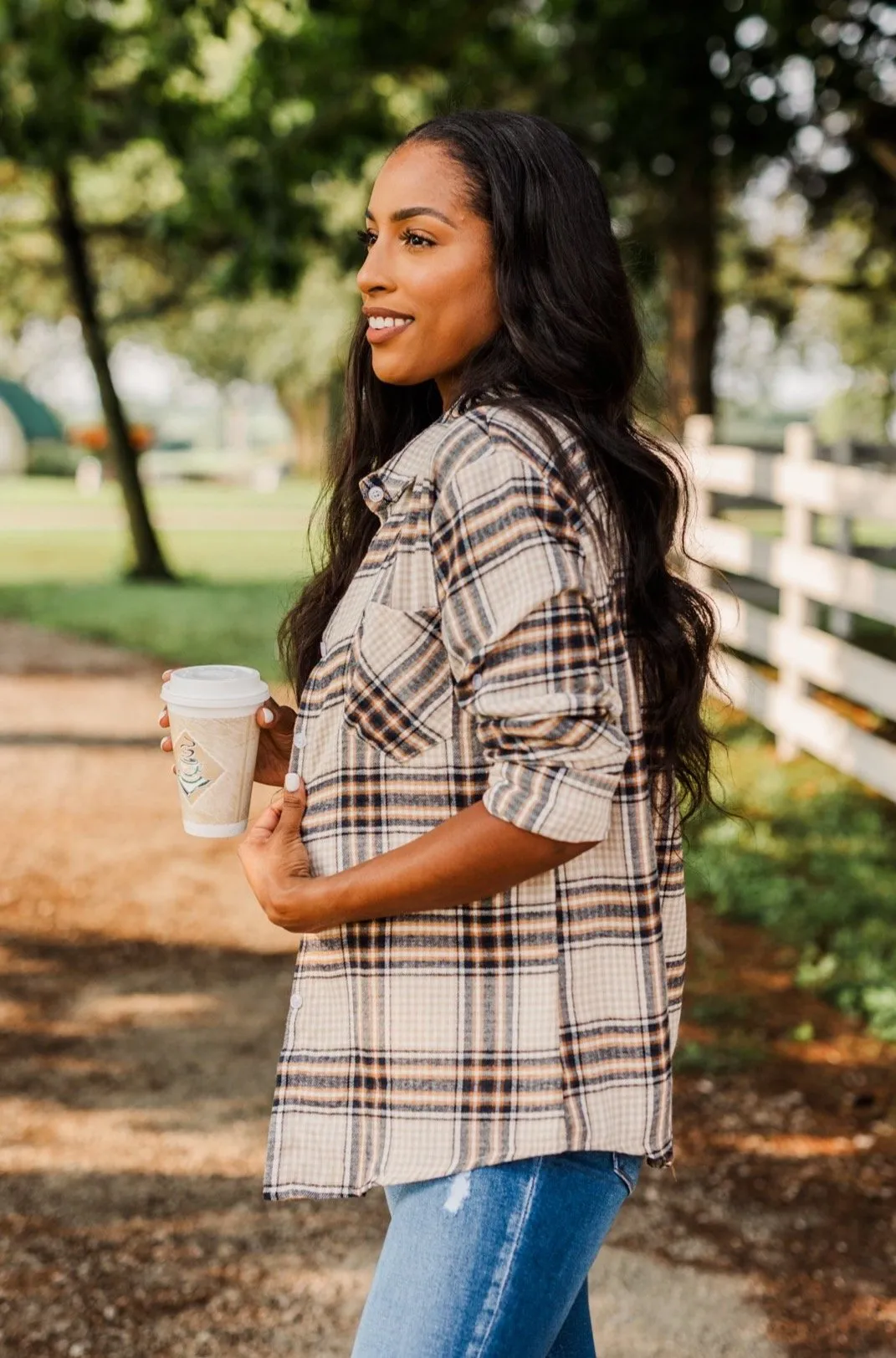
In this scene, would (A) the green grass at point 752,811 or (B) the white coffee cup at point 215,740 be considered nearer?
(B) the white coffee cup at point 215,740

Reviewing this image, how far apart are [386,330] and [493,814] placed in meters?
0.63

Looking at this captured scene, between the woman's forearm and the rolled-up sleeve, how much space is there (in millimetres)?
24

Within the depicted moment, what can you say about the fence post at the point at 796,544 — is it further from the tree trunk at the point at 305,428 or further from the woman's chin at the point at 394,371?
the tree trunk at the point at 305,428

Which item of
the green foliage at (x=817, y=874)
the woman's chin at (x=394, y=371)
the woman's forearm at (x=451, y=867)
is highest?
the woman's chin at (x=394, y=371)

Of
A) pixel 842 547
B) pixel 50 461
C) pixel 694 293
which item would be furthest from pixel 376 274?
pixel 50 461

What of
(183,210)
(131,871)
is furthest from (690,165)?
(131,871)

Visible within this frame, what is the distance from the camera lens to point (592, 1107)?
166 cm

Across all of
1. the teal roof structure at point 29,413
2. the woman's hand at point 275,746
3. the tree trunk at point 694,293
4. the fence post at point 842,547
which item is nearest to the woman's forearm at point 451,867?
the woman's hand at point 275,746

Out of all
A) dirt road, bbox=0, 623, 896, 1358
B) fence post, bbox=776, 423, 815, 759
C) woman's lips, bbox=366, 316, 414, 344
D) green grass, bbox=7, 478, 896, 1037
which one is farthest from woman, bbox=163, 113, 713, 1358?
fence post, bbox=776, 423, 815, 759

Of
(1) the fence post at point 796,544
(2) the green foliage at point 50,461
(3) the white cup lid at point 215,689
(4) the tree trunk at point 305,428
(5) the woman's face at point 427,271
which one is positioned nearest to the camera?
(5) the woman's face at point 427,271

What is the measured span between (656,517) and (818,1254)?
242 cm

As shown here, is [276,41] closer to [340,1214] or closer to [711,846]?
[711,846]

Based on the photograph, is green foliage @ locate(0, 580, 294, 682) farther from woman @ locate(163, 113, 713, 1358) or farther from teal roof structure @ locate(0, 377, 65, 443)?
teal roof structure @ locate(0, 377, 65, 443)

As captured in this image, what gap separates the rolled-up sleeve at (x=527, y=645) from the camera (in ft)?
4.99
